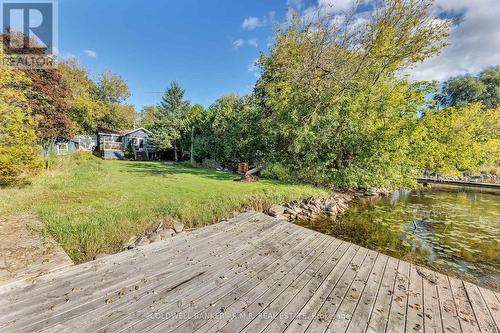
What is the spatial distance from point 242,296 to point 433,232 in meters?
6.66

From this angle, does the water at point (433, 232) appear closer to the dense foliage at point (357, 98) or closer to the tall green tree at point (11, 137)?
the dense foliage at point (357, 98)

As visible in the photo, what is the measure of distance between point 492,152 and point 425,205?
1574cm

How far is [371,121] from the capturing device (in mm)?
10680

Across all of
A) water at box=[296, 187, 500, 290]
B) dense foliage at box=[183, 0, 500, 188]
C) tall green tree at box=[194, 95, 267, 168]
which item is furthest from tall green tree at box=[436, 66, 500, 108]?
tall green tree at box=[194, 95, 267, 168]

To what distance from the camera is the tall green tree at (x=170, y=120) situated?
24859 millimetres

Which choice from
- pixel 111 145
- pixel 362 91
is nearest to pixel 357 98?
pixel 362 91

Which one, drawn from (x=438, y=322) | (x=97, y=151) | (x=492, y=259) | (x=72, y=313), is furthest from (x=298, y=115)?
(x=97, y=151)

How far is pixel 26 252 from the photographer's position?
3453mm

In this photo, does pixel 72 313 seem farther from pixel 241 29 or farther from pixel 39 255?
pixel 241 29

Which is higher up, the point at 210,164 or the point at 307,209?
the point at 210,164

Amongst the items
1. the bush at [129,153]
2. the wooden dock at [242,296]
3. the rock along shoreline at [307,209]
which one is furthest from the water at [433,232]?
the bush at [129,153]

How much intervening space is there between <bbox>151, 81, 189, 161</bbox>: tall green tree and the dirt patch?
21.1 meters

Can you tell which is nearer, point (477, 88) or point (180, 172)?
point (180, 172)

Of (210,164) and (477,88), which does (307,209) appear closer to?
(210,164)
